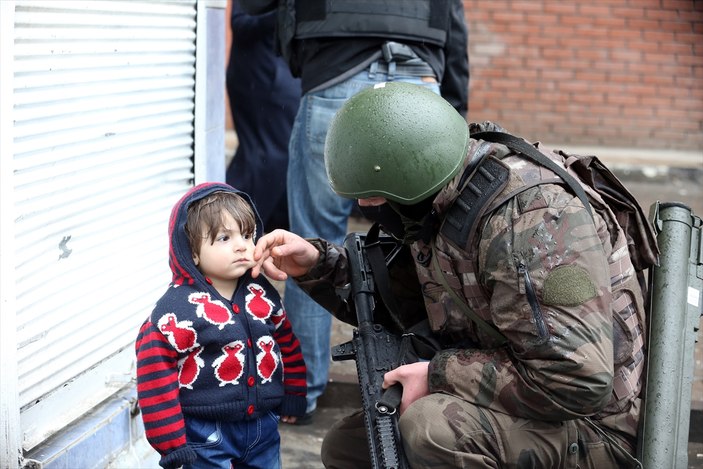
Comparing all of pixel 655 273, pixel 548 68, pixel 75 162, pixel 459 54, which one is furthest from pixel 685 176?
pixel 75 162

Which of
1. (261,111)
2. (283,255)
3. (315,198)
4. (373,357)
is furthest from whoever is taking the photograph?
(261,111)

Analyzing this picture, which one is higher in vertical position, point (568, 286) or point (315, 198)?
point (568, 286)

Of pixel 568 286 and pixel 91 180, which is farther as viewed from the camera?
pixel 91 180

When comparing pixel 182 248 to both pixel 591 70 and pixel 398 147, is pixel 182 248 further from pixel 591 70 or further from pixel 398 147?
pixel 591 70

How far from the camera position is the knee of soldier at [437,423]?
2627mm

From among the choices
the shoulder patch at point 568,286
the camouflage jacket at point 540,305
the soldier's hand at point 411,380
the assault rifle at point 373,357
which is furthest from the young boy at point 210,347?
the shoulder patch at point 568,286

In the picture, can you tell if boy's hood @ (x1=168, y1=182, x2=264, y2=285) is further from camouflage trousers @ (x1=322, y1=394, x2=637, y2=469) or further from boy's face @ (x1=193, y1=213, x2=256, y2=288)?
camouflage trousers @ (x1=322, y1=394, x2=637, y2=469)

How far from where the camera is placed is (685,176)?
8031mm

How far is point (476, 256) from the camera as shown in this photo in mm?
2656

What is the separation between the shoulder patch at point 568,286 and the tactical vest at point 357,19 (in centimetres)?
156

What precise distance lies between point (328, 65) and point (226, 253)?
125 centimetres

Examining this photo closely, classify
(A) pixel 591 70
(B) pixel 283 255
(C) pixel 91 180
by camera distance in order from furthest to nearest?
(A) pixel 591 70 → (C) pixel 91 180 → (B) pixel 283 255

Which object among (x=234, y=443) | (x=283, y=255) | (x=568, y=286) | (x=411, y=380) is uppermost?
(x=568, y=286)

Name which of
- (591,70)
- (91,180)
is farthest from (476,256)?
(591,70)
